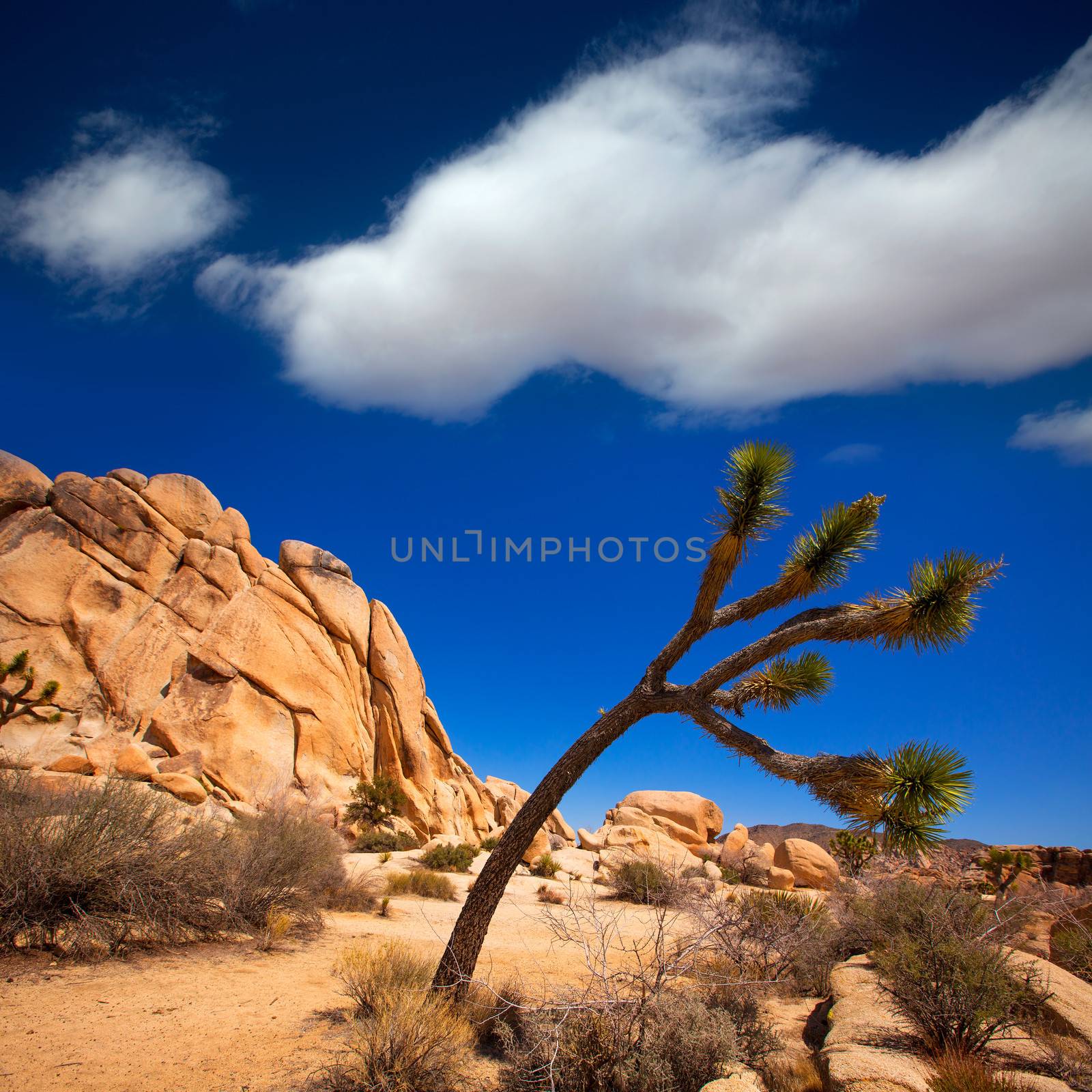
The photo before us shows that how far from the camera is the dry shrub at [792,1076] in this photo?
560cm

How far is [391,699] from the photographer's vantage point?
31250 mm

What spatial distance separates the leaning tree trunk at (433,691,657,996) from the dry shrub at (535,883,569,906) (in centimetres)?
1087

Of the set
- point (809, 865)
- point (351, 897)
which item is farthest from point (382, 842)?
point (809, 865)

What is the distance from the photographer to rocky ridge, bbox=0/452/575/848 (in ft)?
80.9

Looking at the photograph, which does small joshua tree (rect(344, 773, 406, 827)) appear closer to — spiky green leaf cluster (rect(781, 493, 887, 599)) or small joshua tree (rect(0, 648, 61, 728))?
small joshua tree (rect(0, 648, 61, 728))

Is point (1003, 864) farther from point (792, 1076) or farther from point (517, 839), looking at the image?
point (517, 839)

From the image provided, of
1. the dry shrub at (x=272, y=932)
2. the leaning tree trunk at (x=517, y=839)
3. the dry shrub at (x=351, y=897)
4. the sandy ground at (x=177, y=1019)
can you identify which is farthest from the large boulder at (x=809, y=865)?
the leaning tree trunk at (x=517, y=839)

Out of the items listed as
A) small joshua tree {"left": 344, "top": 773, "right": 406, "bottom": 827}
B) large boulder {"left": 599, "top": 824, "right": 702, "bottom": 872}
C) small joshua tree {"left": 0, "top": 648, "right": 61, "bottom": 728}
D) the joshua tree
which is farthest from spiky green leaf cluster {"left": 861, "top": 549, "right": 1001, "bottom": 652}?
small joshua tree {"left": 0, "top": 648, "right": 61, "bottom": 728}

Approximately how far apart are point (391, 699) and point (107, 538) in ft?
46.7

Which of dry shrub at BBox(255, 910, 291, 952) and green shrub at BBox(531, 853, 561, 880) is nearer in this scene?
dry shrub at BBox(255, 910, 291, 952)

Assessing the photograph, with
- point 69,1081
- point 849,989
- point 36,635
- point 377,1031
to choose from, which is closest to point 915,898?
point 849,989

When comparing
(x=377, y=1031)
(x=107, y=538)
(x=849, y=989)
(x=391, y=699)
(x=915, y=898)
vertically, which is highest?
(x=107, y=538)

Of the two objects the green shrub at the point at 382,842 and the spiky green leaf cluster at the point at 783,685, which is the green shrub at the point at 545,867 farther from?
the spiky green leaf cluster at the point at 783,685

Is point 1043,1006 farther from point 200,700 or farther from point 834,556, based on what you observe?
point 200,700
